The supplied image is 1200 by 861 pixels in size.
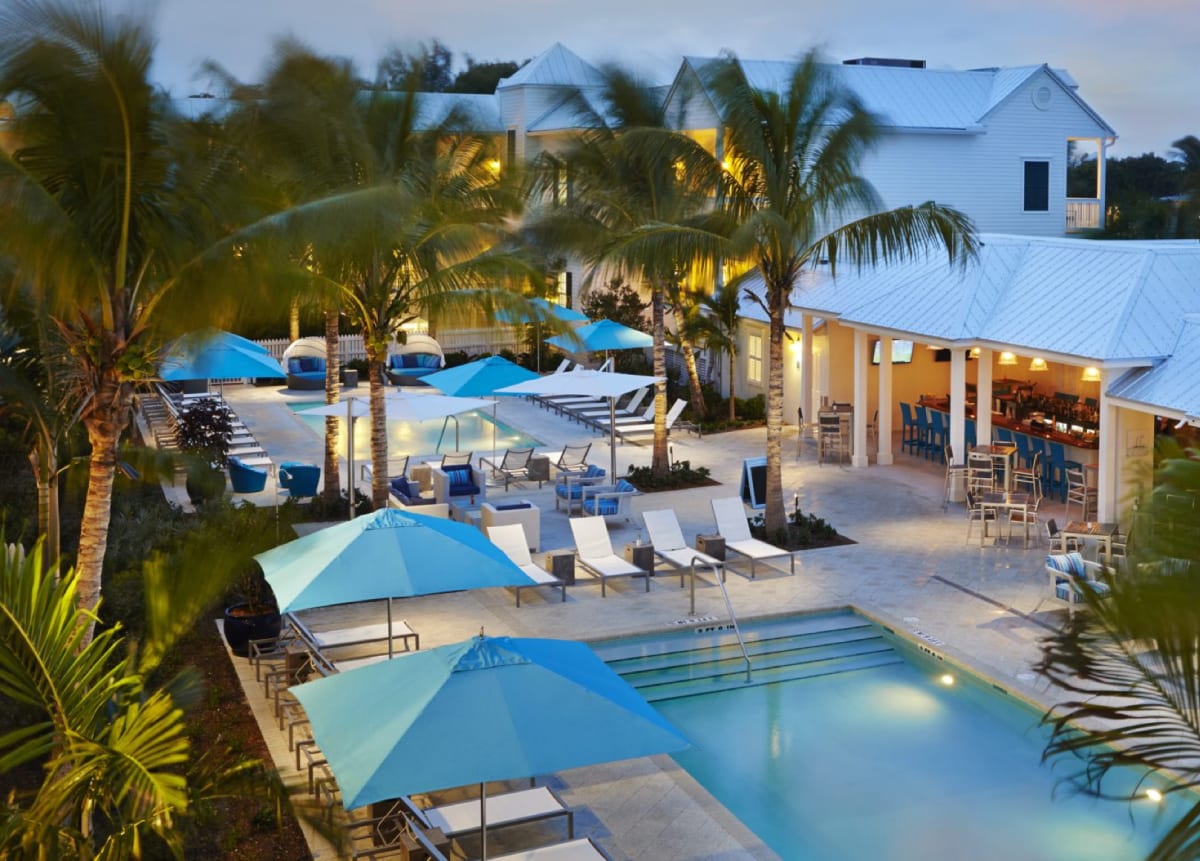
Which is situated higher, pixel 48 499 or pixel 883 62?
pixel 883 62

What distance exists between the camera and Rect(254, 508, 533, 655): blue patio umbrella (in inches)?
450

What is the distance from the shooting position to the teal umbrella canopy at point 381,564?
37.5 ft

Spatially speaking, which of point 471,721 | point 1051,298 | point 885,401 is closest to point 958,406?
point 1051,298

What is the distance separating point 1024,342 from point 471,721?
46.1 ft

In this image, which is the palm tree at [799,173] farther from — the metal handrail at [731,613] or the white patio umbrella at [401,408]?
the white patio umbrella at [401,408]

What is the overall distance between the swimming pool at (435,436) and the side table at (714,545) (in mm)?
9625

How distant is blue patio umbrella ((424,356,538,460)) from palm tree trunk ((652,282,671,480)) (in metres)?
2.32

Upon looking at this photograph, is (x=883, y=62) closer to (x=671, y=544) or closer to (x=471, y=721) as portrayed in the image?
(x=671, y=544)

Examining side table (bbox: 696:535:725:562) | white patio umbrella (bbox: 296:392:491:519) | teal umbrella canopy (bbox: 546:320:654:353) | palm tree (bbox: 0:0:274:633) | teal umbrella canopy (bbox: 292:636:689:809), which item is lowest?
side table (bbox: 696:535:725:562)

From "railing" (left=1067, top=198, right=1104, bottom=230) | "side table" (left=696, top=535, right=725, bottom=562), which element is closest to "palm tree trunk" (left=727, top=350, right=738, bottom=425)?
"side table" (left=696, top=535, right=725, bottom=562)

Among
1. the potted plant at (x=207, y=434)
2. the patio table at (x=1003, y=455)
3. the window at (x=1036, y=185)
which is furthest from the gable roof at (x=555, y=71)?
the patio table at (x=1003, y=455)

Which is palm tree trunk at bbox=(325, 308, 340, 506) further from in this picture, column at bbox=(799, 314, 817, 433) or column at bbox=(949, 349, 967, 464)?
column at bbox=(799, 314, 817, 433)

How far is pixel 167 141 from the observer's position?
1016 centimetres

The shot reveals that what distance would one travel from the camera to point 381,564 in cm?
1179
